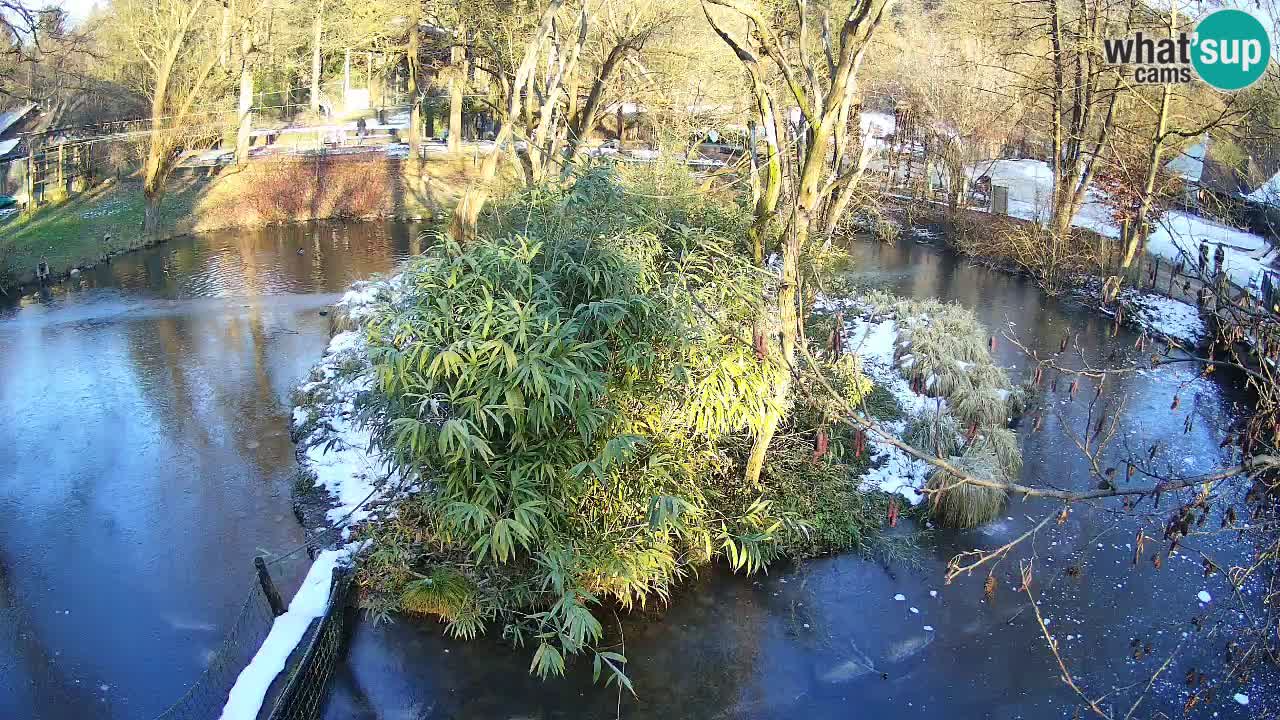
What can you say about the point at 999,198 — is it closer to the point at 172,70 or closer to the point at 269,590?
the point at 172,70

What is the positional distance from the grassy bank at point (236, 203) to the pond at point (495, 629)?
7.81m

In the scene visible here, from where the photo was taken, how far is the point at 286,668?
7113 mm

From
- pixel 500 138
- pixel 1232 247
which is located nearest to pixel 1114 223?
pixel 1232 247

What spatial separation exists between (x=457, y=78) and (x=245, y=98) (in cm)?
567

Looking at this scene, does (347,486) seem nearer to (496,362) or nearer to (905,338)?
(496,362)

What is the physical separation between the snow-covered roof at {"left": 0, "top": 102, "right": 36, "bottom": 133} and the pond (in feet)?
50.8

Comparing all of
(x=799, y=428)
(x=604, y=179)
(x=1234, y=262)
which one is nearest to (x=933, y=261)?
(x=1234, y=262)

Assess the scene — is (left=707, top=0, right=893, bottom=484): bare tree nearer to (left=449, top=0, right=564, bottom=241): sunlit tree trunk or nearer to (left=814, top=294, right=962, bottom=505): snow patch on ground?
(left=814, top=294, right=962, bottom=505): snow patch on ground

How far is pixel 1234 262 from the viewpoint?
18.6 meters

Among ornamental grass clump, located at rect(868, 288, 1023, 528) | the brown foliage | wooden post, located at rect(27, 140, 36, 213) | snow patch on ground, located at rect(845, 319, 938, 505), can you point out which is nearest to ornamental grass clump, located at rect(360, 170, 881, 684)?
snow patch on ground, located at rect(845, 319, 938, 505)

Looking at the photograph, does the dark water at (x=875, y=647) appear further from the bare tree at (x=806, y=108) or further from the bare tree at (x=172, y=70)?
the bare tree at (x=172, y=70)

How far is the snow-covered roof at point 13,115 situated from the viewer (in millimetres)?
25641

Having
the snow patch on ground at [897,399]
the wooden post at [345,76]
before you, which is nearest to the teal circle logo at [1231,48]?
the snow patch on ground at [897,399]

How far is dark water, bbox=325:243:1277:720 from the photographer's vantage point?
7453 mm
